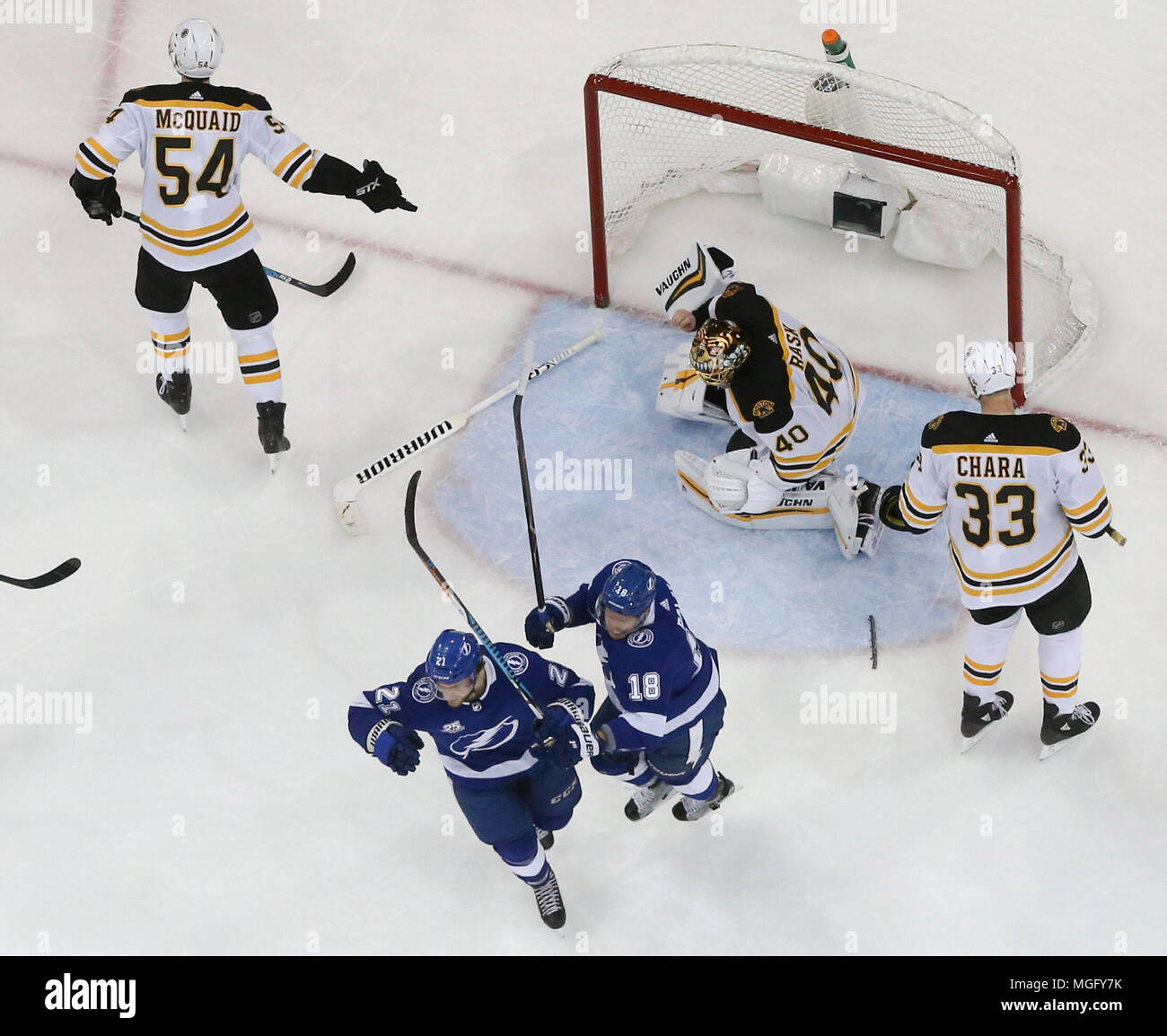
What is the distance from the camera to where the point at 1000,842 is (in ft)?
14.2

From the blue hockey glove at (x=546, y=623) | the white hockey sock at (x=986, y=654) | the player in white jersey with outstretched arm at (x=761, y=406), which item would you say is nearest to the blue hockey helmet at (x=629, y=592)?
the blue hockey glove at (x=546, y=623)

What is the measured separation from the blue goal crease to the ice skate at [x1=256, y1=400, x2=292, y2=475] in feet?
1.62

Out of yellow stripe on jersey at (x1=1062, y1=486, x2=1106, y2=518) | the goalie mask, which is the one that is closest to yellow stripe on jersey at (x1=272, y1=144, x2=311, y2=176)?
the goalie mask

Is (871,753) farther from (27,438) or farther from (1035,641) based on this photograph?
(27,438)

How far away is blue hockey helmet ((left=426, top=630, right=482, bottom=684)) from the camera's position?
3.58 m

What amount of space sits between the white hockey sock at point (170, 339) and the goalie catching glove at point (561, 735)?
1930 millimetres

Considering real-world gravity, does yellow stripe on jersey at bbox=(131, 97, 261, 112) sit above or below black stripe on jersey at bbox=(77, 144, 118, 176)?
above

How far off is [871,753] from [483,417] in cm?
159

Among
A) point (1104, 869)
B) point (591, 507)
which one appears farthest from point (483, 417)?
point (1104, 869)

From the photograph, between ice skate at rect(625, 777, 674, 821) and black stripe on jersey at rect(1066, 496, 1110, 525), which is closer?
black stripe on jersey at rect(1066, 496, 1110, 525)

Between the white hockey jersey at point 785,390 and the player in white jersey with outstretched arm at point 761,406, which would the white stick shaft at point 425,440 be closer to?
the player in white jersey with outstretched arm at point 761,406
